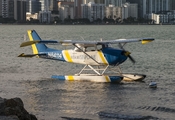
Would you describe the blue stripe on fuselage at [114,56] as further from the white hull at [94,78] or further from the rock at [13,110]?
the rock at [13,110]

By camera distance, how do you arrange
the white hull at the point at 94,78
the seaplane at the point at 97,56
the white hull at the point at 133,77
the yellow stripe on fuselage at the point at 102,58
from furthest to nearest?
the white hull at the point at 133,77
the yellow stripe on fuselage at the point at 102,58
the white hull at the point at 94,78
the seaplane at the point at 97,56

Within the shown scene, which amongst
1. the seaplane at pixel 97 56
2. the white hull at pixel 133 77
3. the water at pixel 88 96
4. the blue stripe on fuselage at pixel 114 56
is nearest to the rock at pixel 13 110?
the water at pixel 88 96

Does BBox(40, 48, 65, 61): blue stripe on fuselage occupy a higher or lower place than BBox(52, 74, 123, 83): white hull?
higher

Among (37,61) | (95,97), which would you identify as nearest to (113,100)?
(95,97)

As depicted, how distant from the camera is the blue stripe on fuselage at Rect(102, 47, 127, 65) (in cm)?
2466

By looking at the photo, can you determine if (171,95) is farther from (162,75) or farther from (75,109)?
(162,75)

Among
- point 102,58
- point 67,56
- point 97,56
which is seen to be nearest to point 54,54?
point 67,56

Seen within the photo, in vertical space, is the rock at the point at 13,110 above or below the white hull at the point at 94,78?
above

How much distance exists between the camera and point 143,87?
23797mm

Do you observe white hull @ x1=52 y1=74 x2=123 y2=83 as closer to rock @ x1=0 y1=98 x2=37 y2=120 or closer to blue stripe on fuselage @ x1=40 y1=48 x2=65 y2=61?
blue stripe on fuselage @ x1=40 y1=48 x2=65 y2=61

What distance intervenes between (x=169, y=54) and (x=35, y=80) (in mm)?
20833

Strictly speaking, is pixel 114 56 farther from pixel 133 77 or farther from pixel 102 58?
pixel 133 77

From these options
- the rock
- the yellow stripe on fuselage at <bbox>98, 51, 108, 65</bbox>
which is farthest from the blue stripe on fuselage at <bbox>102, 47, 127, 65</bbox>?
the rock

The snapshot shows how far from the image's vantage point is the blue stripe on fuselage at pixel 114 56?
24.7m
